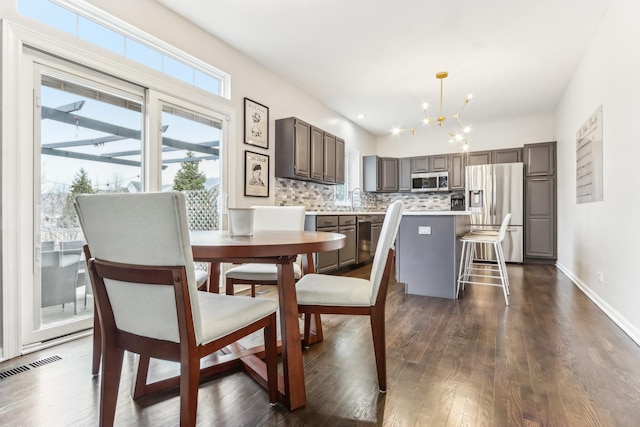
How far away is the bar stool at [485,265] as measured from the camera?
124 inches

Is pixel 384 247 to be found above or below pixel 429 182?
below

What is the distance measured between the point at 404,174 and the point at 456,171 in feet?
3.39

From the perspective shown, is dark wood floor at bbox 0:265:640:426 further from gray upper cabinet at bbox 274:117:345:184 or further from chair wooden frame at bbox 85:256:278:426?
gray upper cabinet at bbox 274:117:345:184

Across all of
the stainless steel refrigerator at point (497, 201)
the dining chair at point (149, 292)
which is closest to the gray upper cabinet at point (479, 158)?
the stainless steel refrigerator at point (497, 201)

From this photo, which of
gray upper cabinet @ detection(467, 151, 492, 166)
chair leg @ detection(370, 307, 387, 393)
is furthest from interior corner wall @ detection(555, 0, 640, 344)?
gray upper cabinet @ detection(467, 151, 492, 166)

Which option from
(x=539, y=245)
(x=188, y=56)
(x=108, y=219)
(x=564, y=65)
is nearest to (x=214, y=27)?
(x=188, y=56)

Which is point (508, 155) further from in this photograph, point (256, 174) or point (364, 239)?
point (256, 174)

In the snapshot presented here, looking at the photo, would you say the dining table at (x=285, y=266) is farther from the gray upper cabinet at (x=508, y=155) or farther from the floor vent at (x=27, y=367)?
the gray upper cabinet at (x=508, y=155)

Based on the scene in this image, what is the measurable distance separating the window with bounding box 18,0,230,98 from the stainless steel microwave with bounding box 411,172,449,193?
4555mm

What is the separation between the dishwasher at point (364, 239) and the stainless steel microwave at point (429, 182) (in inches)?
75.2

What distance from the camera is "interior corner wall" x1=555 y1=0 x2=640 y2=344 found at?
2.25 meters

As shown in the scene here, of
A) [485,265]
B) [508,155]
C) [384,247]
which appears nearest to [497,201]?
[508,155]

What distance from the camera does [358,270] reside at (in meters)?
4.79

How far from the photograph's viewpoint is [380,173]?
674 cm
